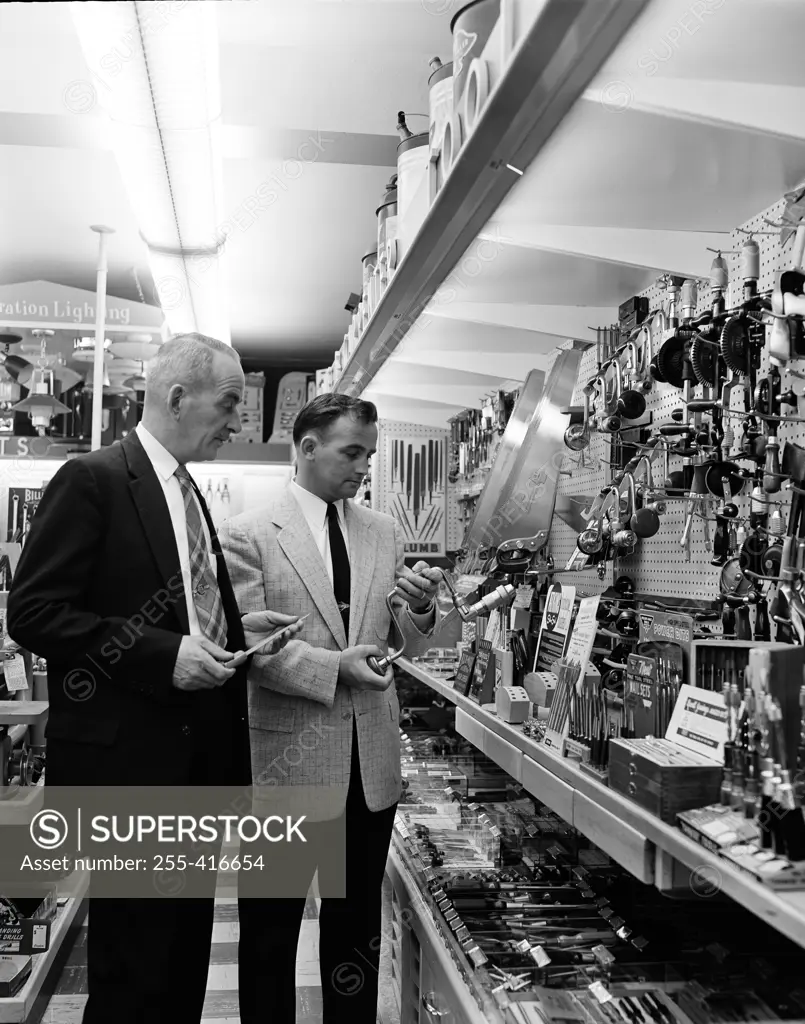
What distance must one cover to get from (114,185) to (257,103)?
66.2 inches

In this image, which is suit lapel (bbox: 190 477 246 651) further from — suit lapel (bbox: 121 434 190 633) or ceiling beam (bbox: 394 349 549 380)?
ceiling beam (bbox: 394 349 549 380)

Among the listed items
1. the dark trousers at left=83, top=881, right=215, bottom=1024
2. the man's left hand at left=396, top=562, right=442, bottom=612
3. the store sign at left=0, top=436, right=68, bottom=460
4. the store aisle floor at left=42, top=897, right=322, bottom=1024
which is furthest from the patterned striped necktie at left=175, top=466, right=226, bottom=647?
the store sign at left=0, top=436, right=68, bottom=460

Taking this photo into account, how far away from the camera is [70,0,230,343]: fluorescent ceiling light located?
228 cm

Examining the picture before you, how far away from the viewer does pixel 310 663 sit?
2.41 metres

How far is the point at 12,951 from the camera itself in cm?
302

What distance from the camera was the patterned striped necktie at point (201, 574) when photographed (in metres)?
2.23

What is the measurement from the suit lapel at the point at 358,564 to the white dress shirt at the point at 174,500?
1.69 feet

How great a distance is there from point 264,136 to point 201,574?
2556 millimetres

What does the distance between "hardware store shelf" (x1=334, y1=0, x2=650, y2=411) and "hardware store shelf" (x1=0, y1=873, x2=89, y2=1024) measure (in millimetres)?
2416

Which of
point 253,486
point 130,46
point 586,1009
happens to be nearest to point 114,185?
point 130,46

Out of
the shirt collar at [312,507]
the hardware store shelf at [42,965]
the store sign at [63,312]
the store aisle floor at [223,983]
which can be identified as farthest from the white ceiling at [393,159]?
→ the hardware store shelf at [42,965]

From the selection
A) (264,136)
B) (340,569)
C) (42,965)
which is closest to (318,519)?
(340,569)

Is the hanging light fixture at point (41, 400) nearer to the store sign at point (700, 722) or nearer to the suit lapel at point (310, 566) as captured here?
the suit lapel at point (310, 566)

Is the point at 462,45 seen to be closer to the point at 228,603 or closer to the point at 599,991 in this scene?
the point at 228,603
